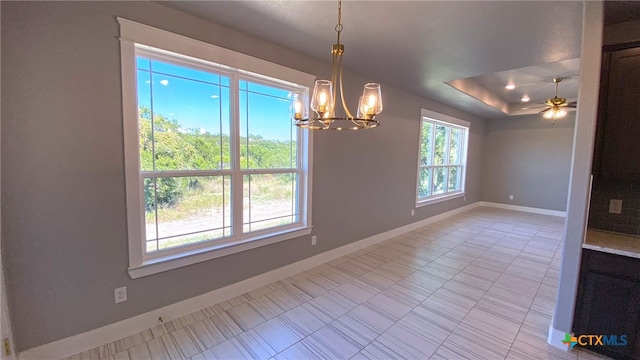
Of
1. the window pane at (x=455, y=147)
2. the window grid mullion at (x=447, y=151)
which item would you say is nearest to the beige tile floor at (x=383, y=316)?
the window grid mullion at (x=447, y=151)

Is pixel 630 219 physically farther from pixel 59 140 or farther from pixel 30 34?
pixel 30 34

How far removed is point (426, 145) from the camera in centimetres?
538

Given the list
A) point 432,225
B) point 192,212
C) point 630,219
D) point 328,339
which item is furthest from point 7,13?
point 432,225

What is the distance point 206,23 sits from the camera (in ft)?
7.20

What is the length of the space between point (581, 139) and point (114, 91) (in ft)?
10.8

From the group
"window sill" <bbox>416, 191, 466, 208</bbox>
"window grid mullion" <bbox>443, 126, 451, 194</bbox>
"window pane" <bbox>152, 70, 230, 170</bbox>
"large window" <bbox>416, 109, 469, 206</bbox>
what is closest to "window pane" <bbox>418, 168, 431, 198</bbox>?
"large window" <bbox>416, 109, 469, 206</bbox>

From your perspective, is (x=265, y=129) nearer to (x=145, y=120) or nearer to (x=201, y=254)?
(x=145, y=120)

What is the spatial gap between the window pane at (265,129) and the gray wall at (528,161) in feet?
22.2

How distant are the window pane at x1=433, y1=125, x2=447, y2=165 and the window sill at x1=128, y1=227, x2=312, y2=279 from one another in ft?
13.5

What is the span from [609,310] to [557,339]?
403mm

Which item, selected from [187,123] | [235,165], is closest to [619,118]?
[235,165]

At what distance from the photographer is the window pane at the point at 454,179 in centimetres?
637

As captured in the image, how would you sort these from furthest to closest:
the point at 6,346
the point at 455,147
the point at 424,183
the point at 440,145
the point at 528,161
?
1. the point at 528,161
2. the point at 455,147
3. the point at 440,145
4. the point at 424,183
5. the point at 6,346

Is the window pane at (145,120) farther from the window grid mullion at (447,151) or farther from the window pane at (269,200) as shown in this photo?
the window grid mullion at (447,151)
